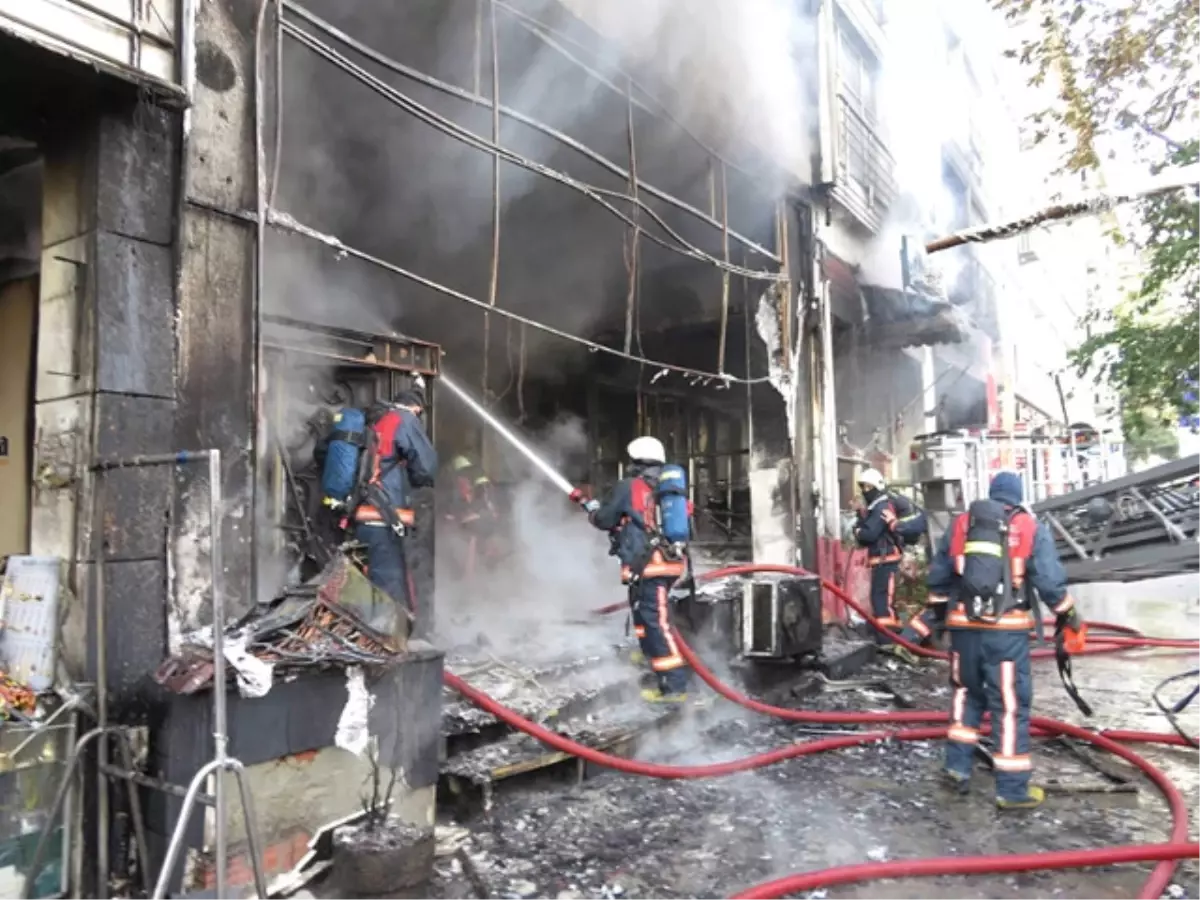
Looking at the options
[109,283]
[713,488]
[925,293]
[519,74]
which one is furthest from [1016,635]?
[925,293]

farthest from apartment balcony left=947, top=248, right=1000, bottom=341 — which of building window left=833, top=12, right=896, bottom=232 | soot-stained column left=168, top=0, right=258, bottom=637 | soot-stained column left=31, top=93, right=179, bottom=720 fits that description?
soot-stained column left=31, top=93, right=179, bottom=720

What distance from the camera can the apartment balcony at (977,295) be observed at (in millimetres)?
15650

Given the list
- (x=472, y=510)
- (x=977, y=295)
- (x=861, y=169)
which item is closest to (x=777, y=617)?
(x=472, y=510)

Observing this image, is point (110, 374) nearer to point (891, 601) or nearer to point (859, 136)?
point (891, 601)

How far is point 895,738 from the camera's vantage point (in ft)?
19.0

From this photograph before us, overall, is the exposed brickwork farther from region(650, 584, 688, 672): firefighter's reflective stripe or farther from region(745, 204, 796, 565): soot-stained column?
region(745, 204, 796, 565): soot-stained column

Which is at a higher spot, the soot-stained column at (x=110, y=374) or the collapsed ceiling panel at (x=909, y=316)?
the collapsed ceiling panel at (x=909, y=316)

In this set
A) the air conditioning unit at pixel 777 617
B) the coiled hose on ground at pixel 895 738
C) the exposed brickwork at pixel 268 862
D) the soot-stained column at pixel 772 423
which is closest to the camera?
the exposed brickwork at pixel 268 862

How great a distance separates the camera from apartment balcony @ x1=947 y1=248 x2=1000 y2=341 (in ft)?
51.3

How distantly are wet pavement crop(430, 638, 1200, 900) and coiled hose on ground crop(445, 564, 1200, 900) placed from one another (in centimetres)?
14

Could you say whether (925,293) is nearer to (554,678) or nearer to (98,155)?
(554,678)

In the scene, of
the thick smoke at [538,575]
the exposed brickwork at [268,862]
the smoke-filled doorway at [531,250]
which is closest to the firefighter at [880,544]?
the smoke-filled doorway at [531,250]

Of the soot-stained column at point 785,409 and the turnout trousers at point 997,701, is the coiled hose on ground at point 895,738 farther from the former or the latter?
the soot-stained column at point 785,409

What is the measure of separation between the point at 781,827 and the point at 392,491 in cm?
302
